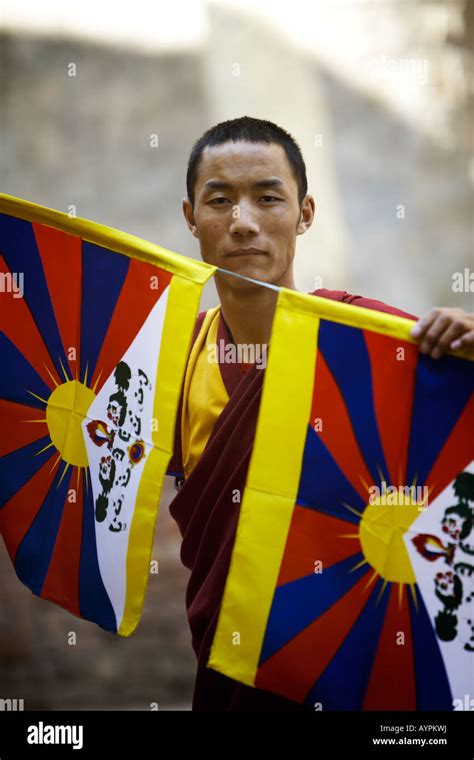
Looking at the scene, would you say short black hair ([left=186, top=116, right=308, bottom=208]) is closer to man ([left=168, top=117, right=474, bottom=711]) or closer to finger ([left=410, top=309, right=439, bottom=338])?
man ([left=168, top=117, right=474, bottom=711])

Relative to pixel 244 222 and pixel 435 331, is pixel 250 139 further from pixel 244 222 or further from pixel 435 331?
pixel 435 331

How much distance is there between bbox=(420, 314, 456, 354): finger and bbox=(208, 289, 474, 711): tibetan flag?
31 millimetres

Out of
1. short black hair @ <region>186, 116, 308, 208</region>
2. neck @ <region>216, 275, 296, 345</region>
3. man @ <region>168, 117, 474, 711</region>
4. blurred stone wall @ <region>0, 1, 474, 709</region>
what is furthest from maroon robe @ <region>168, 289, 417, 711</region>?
blurred stone wall @ <region>0, 1, 474, 709</region>

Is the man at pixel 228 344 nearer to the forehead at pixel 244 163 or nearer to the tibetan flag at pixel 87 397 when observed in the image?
the forehead at pixel 244 163

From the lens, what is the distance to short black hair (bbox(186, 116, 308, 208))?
7.02ft

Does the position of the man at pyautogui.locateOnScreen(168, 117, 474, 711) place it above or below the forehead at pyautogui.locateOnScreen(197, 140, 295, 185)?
below

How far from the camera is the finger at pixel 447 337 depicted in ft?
Answer: 5.30

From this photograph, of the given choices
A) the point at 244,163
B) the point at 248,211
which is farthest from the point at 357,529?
the point at 244,163

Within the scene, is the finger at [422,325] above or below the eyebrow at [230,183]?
below

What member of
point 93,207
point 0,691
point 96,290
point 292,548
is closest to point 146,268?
point 96,290

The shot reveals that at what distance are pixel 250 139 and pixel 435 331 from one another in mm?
803

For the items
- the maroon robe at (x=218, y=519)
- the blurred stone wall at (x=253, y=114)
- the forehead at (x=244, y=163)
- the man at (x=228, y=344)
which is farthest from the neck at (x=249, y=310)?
the blurred stone wall at (x=253, y=114)

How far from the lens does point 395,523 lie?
1.67 meters

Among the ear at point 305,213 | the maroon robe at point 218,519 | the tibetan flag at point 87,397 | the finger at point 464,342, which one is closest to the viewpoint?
the finger at point 464,342
